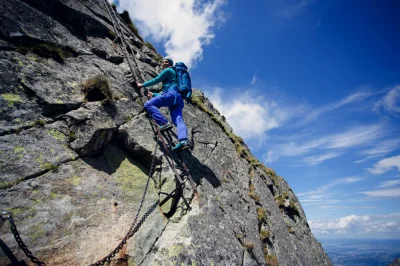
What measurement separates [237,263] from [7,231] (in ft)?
24.1

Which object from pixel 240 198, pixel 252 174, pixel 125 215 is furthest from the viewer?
pixel 252 174

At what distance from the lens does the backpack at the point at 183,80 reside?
11453 mm

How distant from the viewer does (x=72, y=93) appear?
9922 mm

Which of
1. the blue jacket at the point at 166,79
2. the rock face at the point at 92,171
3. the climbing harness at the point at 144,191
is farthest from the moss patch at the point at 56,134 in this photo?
the blue jacket at the point at 166,79

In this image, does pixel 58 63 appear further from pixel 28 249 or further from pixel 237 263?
pixel 237 263

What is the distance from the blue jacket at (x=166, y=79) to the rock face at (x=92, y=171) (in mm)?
1401

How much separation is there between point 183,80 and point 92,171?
227 inches

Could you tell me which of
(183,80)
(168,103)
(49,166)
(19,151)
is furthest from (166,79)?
(19,151)

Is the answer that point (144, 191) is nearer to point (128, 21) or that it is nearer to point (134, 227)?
point (134, 227)

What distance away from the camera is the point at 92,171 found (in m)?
8.63

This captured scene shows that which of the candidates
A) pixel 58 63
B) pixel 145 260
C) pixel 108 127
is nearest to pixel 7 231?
pixel 145 260

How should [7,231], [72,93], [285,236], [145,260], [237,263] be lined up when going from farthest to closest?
1. [285,236]
2. [72,93]
3. [237,263]
4. [145,260]
5. [7,231]

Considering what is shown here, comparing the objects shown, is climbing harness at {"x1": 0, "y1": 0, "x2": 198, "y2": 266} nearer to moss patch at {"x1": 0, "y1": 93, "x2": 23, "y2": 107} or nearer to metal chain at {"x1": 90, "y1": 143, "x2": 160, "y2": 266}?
A: metal chain at {"x1": 90, "y1": 143, "x2": 160, "y2": 266}

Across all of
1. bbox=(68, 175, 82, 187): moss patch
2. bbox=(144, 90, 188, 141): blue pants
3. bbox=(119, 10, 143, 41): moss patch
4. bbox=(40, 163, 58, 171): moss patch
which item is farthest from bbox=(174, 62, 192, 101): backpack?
bbox=(119, 10, 143, 41): moss patch
